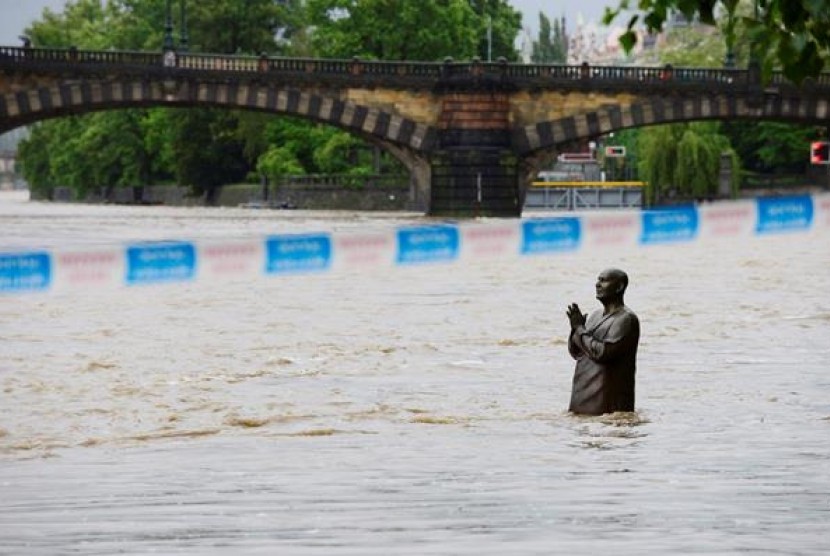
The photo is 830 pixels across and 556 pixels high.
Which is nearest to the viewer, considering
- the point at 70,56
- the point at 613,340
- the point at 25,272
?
the point at 613,340

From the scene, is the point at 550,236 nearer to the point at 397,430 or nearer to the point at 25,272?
the point at 25,272

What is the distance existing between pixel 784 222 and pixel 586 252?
762 inches

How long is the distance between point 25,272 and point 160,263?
4.50 meters

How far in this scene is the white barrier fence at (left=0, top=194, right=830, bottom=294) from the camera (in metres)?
38.3

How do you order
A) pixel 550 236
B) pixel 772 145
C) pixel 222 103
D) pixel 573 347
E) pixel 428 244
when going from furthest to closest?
1. pixel 772 145
2. pixel 222 103
3. pixel 550 236
4. pixel 428 244
5. pixel 573 347

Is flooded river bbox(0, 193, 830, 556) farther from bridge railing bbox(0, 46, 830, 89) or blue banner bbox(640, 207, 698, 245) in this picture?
bridge railing bbox(0, 46, 830, 89)

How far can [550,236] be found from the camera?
56406 mm

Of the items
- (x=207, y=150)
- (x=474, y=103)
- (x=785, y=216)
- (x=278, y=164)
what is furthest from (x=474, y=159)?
(x=207, y=150)

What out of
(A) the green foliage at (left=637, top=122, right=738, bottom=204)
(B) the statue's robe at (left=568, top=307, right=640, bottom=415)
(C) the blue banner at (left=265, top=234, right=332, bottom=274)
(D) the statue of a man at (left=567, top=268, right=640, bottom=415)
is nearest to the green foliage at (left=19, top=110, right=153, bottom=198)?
(A) the green foliage at (left=637, top=122, right=738, bottom=204)

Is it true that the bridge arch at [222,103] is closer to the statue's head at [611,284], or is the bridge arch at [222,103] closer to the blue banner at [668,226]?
the blue banner at [668,226]

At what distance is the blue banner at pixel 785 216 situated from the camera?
6390 centimetres

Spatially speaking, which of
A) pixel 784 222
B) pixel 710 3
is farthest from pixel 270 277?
pixel 784 222

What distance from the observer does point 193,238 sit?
55031 millimetres

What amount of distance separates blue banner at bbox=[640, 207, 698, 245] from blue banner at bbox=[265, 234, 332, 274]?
34.2 feet
